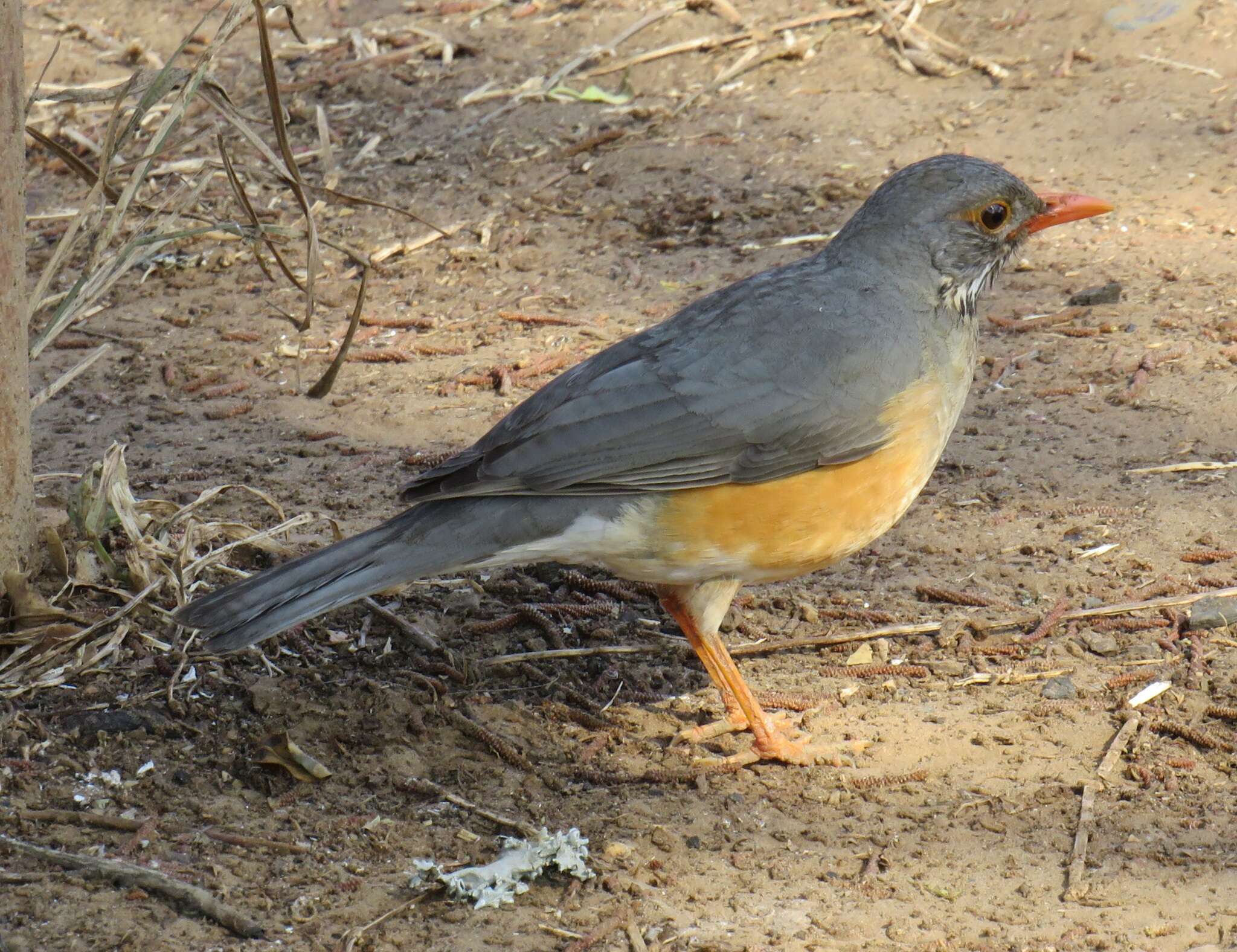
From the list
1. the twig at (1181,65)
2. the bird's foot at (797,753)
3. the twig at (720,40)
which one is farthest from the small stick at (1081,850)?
the twig at (720,40)

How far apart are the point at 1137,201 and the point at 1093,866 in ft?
19.1

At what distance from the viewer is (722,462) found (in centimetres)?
500

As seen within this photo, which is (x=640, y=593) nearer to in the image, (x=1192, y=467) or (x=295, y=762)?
(x=295, y=762)

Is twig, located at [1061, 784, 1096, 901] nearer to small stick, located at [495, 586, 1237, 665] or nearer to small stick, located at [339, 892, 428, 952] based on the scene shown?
small stick, located at [495, 586, 1237, 665]

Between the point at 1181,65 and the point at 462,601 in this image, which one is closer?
the point at 462,601

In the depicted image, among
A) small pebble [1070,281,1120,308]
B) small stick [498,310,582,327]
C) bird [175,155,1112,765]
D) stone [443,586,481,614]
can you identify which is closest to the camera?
bird [175,155,1112,765]

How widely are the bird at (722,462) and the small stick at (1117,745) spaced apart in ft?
3.02

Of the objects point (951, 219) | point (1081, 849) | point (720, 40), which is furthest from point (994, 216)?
point (720, 40)

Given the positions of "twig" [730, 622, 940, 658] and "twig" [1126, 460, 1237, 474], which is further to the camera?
"twig" [1126, 460, 1237, 474]

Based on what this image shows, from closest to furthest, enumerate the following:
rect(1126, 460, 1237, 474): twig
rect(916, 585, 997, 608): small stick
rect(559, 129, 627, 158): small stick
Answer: rect(916, 585, 997, 608): small stick, rect(1126, 460, 1237, 474): twig, rect(559, 129, 627, 158): small stick

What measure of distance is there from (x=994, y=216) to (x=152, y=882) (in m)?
3.89

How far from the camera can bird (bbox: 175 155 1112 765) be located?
193 inches

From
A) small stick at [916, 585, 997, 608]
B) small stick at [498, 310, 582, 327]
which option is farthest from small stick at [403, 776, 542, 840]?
small stick at [498, 310, 582, 327]

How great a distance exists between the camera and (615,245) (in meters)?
8.98
